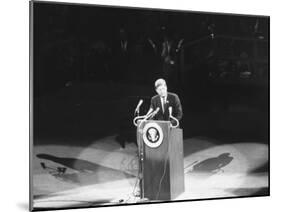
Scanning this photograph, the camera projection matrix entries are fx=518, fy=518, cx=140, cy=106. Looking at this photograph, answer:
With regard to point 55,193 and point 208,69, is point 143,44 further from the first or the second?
point 55,193

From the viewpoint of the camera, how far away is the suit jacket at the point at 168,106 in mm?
4980

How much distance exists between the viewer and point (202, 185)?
511 cm

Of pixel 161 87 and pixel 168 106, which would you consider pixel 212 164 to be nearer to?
pixel 168 106

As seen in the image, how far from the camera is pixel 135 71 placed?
4.91 metres

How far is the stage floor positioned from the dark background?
101mm

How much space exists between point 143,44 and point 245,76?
1.15 m

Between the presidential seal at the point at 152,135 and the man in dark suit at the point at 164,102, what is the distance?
96 millimetres

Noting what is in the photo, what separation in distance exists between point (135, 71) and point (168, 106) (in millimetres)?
472

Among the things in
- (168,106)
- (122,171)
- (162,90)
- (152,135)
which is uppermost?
(162,90)

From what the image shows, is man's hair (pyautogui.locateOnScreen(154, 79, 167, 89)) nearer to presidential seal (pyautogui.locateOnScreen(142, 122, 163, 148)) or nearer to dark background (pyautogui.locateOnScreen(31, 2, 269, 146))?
dark background (pyautogui.locateOnScreen(31, 2, 269, 146))

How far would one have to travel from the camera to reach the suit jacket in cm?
498

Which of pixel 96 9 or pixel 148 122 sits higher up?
pixel 96 9

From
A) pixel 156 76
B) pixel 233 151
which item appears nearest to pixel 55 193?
pixel 156 76

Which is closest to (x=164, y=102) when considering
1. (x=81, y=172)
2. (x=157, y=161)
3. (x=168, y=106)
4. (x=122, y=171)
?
(x=168, y=106)
